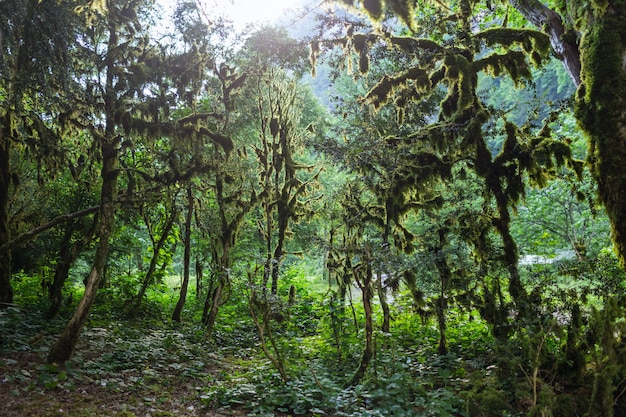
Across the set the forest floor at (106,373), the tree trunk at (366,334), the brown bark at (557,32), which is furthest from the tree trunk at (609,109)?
the forest floor at (106,373)

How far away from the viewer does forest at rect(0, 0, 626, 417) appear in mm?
5602

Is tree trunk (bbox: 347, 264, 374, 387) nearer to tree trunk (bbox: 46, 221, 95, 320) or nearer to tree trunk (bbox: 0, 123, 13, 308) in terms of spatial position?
tree trunk (bbox: 46, 221, 95, 320)

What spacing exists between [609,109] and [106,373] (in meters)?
8.50

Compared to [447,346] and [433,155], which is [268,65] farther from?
[447,346]

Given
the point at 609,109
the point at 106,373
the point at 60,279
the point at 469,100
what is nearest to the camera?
the point at 609,109

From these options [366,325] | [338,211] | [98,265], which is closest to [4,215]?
[98,265]

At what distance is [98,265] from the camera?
7887 mm

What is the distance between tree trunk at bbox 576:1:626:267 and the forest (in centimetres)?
2

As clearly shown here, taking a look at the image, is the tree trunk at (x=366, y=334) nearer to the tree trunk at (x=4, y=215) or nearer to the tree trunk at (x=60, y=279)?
the tree trunk at (x=60, y=279)

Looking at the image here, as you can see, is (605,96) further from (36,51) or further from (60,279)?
(60,279)

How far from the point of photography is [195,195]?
14.3 m

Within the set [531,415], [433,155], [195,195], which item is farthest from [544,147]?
[195,195]

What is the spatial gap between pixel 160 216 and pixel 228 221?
2481mm

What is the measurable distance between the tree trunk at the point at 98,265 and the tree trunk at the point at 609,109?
8155mm
